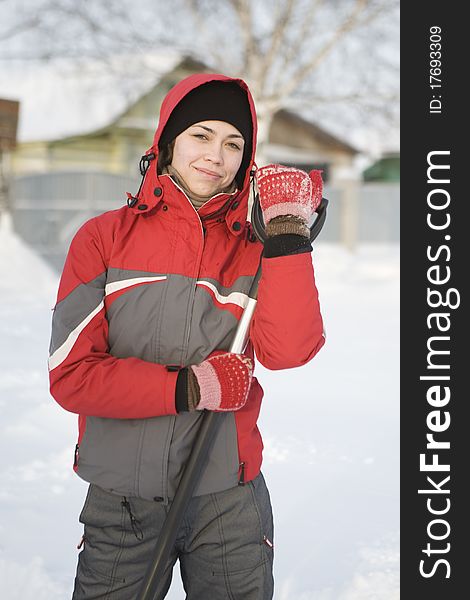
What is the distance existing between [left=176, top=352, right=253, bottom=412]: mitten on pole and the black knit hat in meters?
0.58

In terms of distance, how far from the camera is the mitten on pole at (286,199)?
1604mm

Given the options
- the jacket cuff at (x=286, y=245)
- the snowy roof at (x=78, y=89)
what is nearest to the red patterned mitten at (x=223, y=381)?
the jacket cuff at (x=286, y=245)

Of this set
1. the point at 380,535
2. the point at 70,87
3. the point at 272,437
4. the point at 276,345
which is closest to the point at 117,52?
the point at 70,87

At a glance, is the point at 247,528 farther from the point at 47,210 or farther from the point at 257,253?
the point at 47,210

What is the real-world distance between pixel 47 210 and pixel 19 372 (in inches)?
274

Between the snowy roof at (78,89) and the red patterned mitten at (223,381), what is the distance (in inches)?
408

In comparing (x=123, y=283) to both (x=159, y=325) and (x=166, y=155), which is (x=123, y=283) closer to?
(x=159, y=325)

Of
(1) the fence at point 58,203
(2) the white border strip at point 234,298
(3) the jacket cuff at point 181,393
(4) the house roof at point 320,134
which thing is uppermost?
→ (4) the house roof at point 320,134

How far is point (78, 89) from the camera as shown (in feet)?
44.9

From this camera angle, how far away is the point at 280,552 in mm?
2869

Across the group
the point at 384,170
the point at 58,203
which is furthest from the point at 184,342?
the point at 384,170

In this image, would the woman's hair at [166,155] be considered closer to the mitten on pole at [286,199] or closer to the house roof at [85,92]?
the mitten on pole at [286,199]

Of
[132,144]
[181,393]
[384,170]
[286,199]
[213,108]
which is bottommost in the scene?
[181,393]

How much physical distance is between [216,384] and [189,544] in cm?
43
